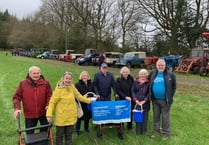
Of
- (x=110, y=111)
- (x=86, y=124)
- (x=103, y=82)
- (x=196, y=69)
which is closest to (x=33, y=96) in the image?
(x=110, y=111)

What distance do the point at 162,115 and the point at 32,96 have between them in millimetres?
2951

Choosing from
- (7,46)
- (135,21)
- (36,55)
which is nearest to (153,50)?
(135,21)

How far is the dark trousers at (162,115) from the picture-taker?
6828 millimetres

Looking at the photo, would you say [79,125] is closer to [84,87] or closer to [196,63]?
[84,87]

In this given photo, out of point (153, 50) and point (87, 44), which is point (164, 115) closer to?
point (153, 50)

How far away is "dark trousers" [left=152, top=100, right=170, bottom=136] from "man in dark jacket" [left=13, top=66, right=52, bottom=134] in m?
2.49

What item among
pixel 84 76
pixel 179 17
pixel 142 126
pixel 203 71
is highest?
pixel 179 17

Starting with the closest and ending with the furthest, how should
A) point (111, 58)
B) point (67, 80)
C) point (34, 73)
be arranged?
1. point (34, 73)
2. point (67, 80)
3. point (111, 58)

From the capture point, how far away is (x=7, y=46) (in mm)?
100000

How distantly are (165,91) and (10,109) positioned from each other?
5.55 m

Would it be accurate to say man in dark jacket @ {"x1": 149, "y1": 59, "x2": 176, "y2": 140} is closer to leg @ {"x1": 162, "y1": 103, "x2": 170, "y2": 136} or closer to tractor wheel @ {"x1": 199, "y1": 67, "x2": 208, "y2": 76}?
leg @ {"x1": 162, "y1": 103, "x2": 170, "y2": 136}

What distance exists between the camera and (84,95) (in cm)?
699

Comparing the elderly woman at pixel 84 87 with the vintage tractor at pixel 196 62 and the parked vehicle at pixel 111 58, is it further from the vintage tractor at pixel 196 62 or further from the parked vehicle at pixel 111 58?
the parked vehicle at pixel 111 58

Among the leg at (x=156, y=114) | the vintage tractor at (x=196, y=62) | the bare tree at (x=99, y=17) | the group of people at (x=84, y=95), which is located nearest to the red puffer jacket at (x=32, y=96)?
the group of people at (x=84, y=95)
